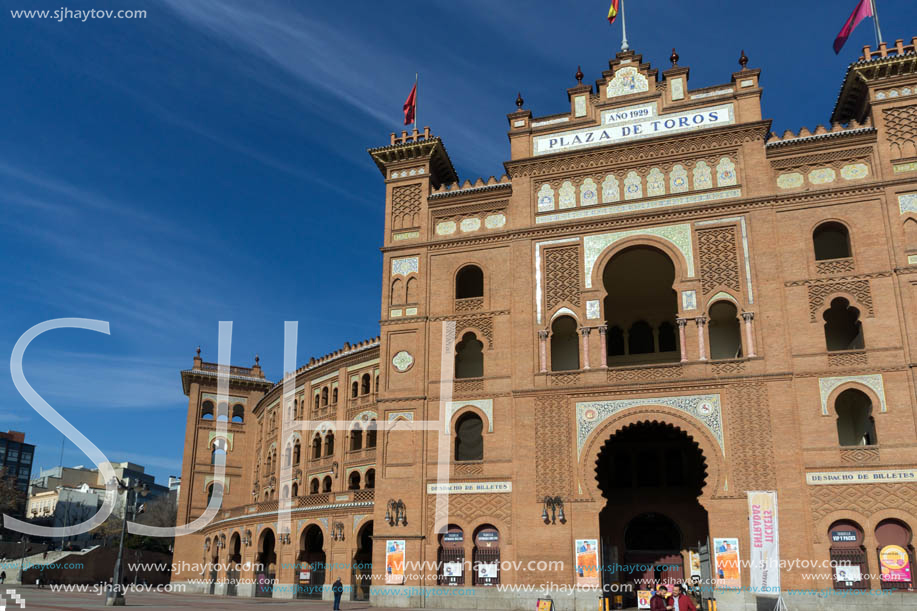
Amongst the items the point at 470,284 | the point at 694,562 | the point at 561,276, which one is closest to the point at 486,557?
the point at 694,562

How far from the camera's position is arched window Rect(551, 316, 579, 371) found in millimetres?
→ 33094

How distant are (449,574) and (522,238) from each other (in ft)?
44.7

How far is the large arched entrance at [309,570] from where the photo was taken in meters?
38.7

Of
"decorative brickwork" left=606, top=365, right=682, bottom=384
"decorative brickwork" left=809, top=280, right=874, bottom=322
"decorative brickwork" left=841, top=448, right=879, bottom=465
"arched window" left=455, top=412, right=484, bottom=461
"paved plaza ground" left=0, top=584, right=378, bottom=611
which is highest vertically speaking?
"decorative brickwork" left=809, top=280, right=874, bottom=322

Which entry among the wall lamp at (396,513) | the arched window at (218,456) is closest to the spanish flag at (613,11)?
the wall lamp at (396,513)

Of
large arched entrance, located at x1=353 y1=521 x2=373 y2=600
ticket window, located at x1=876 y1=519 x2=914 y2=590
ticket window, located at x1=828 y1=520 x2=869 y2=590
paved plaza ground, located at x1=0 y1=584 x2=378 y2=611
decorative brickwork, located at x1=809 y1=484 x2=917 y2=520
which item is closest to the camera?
Result: ticket window, located at x1=876 y1=519 x2=914 y2=590

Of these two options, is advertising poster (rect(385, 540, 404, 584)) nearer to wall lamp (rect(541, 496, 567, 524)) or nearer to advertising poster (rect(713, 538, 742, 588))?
wall lamp (rect(541, 496, 567, 524))

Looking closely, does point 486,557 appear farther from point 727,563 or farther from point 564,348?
point 564,348

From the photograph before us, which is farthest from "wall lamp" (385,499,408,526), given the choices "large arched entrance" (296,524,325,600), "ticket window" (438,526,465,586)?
"large arched entrance" (296,524,325,600)

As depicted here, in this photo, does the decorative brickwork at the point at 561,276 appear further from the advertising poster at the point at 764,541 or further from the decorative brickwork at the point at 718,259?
the advertising poster at the point at 764,541

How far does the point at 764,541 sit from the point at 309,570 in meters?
23.4

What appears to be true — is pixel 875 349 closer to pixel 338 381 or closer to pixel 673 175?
pixel 673 175

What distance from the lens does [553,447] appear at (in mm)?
28844

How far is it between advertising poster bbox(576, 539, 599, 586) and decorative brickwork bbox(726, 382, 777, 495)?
16.9 ft
